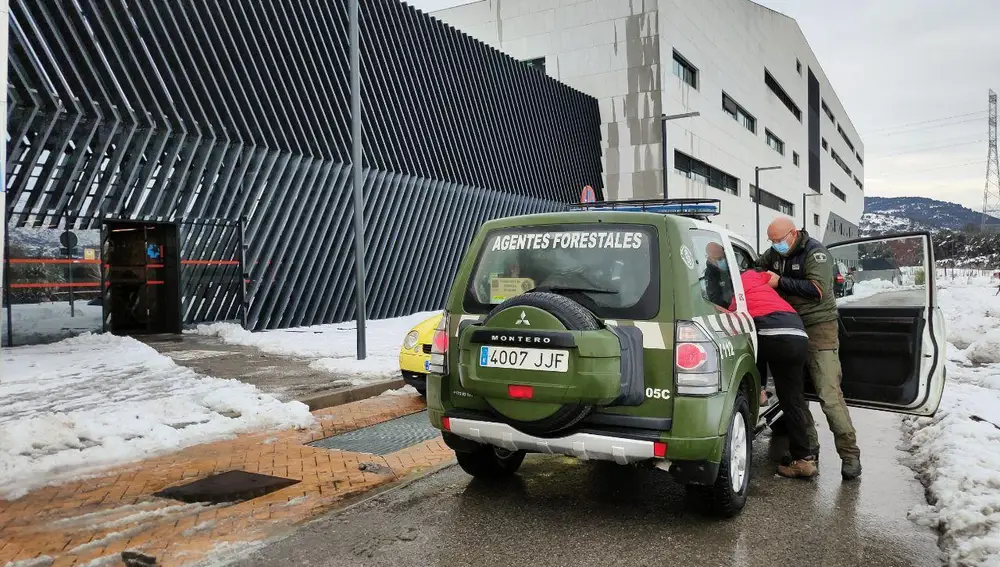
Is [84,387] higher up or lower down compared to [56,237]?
lower down

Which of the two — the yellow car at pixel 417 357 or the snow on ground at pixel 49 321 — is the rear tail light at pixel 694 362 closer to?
the yellow car at pixel 417 357

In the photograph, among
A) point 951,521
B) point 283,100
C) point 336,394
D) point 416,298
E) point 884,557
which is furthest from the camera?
point 416,298

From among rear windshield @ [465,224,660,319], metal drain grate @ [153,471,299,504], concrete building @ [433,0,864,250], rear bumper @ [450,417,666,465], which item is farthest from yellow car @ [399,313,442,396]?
concrete building @ [433,0,864,250]

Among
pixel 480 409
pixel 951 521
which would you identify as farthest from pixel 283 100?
pixel 951 521

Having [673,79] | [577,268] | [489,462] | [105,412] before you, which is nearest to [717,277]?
[577,268]

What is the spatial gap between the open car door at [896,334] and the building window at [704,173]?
1159 inches

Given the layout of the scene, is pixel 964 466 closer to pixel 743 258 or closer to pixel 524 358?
pixel 743 258

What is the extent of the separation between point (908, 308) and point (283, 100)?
13.7 m

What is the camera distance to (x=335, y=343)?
13.0 meters

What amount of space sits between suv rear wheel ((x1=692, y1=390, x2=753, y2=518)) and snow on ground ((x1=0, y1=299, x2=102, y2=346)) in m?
11.6

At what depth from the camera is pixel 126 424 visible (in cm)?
638

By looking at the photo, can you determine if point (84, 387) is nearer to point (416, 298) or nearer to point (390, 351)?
point (390, 351)

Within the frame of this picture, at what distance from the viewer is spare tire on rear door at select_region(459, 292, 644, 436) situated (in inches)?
152

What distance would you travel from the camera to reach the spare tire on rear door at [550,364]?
3855 mm
